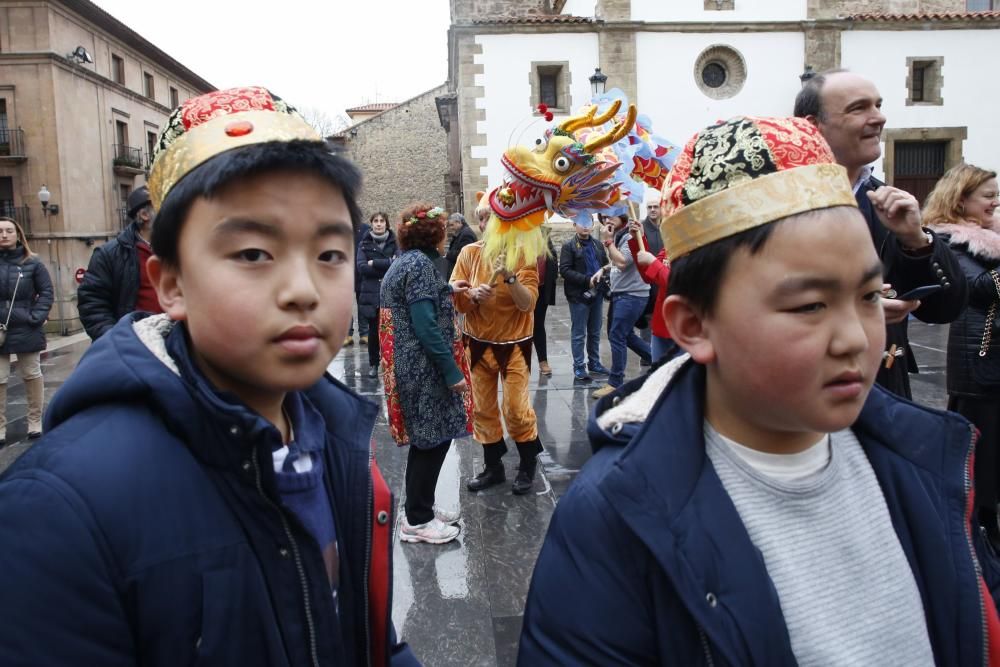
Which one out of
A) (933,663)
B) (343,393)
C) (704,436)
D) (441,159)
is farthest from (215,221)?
(441,159)

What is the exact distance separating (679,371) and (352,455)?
63 cm

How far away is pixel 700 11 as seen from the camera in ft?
55.1

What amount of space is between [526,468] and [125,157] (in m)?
24.7

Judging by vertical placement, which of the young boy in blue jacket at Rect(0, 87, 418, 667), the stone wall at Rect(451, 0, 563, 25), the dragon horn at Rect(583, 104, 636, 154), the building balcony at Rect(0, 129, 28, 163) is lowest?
the young boy in blue jacket at Rect(0, 87, 418, 667)

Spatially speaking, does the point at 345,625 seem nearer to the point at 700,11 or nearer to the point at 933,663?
the point at 933,663

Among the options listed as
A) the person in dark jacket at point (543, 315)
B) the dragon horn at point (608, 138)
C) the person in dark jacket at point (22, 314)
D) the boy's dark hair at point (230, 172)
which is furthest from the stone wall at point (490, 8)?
the boy's dark hair at point (230, 172)

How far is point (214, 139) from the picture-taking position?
3.67 ft

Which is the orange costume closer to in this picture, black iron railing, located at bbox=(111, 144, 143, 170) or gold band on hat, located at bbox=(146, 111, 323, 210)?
gold band on hat, located at bbox=(146, 111, 323, 210)

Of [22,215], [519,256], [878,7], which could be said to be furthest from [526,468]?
[22,215]

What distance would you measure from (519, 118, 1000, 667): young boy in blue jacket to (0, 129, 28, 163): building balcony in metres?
24.3

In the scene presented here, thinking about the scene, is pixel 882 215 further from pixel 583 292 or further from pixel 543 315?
pixel 543 315

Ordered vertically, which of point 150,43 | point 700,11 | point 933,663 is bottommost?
point 933,663

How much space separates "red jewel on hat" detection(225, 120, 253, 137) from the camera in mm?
1120

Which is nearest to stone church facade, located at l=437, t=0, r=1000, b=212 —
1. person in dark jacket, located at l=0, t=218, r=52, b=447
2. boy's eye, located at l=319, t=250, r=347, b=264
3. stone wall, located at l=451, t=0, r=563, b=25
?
stone wall, located at l=451, t=0, r=563, b=25
